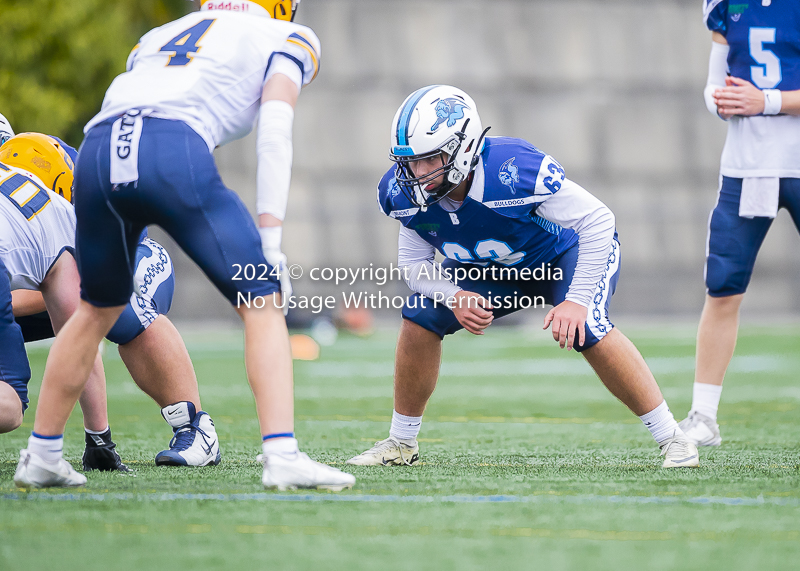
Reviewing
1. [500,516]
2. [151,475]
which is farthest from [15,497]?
[500,516]

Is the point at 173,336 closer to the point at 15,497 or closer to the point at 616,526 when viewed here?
the point at 15,497

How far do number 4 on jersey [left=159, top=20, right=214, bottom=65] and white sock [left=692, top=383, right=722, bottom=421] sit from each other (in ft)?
8.34

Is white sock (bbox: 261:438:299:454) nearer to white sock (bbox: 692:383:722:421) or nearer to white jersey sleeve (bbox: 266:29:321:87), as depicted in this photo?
white jersey sleeve (bbox: 266:29:321:87)

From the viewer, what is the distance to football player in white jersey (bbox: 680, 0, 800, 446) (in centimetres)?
439

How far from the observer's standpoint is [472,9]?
2233 cm

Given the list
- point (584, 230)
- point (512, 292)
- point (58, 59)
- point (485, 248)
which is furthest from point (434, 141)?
point (58, 59)

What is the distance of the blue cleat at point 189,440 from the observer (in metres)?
4.01

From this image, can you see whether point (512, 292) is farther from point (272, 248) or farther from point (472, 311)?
point (272, 248)

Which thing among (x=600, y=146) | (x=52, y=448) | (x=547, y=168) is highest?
(x=547, y=168)

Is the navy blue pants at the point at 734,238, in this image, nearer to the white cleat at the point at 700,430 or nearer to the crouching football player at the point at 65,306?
the white cleat at the point at 700,430

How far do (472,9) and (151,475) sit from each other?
65.2 ft

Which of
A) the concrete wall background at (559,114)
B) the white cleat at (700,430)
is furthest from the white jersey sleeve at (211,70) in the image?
the concrete wall background at (559,114)

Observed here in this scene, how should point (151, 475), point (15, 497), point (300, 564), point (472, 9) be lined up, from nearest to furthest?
point (300, 564)
point (15, 497)
point (151, 475)
point (472, 9)

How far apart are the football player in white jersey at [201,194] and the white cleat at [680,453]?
1336mm
